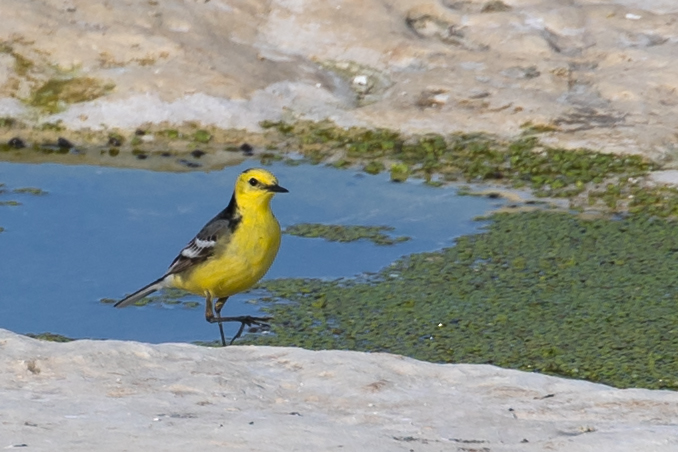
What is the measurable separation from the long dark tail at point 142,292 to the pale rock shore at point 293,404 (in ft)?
5.74

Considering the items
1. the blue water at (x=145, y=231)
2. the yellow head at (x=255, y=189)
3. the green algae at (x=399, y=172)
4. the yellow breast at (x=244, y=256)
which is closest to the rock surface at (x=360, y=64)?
the green algae at (x=399, y=172)

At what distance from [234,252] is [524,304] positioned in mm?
1749

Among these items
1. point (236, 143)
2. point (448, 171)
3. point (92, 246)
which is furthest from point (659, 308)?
point (236, 143)

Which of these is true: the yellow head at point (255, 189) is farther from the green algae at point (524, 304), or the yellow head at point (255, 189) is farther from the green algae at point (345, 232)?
the green algae at point (345, 232)

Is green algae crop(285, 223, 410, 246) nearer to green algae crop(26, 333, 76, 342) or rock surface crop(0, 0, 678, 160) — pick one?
rock surface crop(0, 0, 678, 160)

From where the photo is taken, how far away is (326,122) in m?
11.0

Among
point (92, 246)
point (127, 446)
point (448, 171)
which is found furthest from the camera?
point (448, 171)

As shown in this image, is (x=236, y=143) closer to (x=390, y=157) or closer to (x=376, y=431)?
(x=390, y=157)

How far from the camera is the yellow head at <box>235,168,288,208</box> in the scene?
24.1 feet

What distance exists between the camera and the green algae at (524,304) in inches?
273

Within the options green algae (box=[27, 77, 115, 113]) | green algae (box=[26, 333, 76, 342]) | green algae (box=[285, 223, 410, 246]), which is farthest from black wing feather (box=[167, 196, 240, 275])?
green algae (box=[27, 77, 115, 113])

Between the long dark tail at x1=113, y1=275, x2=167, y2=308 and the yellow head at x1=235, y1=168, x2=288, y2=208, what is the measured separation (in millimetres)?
649

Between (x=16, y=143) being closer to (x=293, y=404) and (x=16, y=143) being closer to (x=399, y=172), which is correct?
(x=399, y=172)

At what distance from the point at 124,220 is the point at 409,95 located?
10.0 feet
